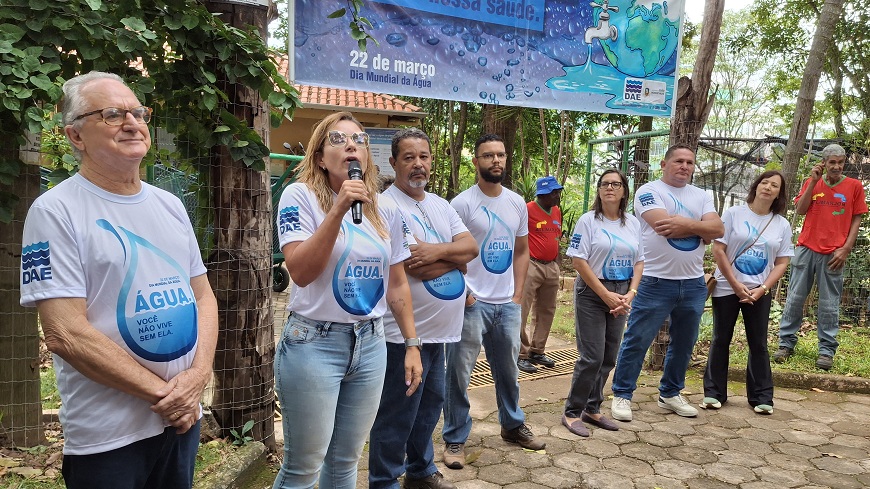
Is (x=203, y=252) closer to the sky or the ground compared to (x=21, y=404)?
closer to the sky

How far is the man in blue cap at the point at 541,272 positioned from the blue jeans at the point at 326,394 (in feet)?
12.8

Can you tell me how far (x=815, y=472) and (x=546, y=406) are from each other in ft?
6.25

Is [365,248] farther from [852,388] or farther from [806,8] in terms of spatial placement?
[806,8]

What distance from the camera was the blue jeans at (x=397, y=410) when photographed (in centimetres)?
324

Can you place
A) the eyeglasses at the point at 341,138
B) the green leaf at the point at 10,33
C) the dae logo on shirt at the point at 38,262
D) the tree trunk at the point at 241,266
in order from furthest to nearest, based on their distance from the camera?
the tree trunk at the point at 241,266 < the green leaf at the point at 10,33 < the eyeglasses at the point at 341,138 < the dae logo on shirt at the point at 38,262

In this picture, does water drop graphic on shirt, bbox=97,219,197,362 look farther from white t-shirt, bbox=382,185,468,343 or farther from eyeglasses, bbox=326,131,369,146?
white t-shirt, bbox=382,185,468,343

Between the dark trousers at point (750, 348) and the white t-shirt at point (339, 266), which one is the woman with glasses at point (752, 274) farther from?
the white t-shirt at point (339, 266)

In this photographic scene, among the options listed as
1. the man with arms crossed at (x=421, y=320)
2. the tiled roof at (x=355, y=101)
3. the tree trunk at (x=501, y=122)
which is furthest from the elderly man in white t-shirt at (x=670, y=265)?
the tiled roof at (x=355, y=101)

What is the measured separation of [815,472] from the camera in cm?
430

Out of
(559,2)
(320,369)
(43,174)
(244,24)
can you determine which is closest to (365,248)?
(320,369)

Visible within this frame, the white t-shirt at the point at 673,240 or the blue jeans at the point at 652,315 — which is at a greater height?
the white t-shirt at the point at 673,240

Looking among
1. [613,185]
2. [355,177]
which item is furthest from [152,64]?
[613,185]

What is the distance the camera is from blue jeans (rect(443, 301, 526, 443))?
406 centimetres

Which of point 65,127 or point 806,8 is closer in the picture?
point 65,127
